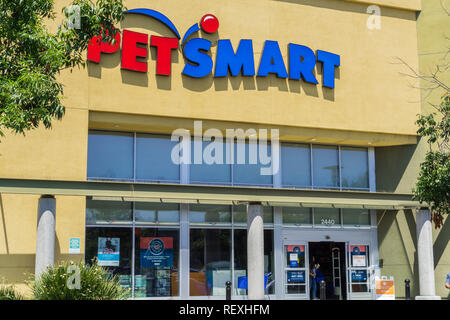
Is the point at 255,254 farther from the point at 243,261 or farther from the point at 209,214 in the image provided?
the point at 209,214

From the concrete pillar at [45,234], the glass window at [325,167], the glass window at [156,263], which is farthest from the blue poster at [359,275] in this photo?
the concrete pillar at [45,234]

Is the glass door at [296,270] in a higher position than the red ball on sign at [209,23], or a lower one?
lower

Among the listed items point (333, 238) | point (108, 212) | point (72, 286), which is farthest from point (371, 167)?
point (72, 286)

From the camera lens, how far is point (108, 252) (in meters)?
21.1

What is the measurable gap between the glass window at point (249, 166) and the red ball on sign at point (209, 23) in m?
4.51

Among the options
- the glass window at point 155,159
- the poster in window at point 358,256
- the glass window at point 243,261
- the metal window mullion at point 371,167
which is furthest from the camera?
the metal window mullion at point 371,167

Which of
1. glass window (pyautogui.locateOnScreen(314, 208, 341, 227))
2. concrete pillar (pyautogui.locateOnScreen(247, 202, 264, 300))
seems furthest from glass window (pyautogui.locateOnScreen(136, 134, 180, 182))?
glass window (pyautogui.locateOnScreen(314, 208, 341, 227))

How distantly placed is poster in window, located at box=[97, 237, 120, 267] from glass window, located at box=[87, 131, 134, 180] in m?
2.31

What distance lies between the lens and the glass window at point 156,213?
2180cm

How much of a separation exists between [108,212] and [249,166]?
5.89 m

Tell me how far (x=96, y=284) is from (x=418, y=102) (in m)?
18.3

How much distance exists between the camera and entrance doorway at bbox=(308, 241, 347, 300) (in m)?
25.0

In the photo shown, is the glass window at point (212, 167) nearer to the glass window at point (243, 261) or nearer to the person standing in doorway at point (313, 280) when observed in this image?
the glass window at point (243, 261)
